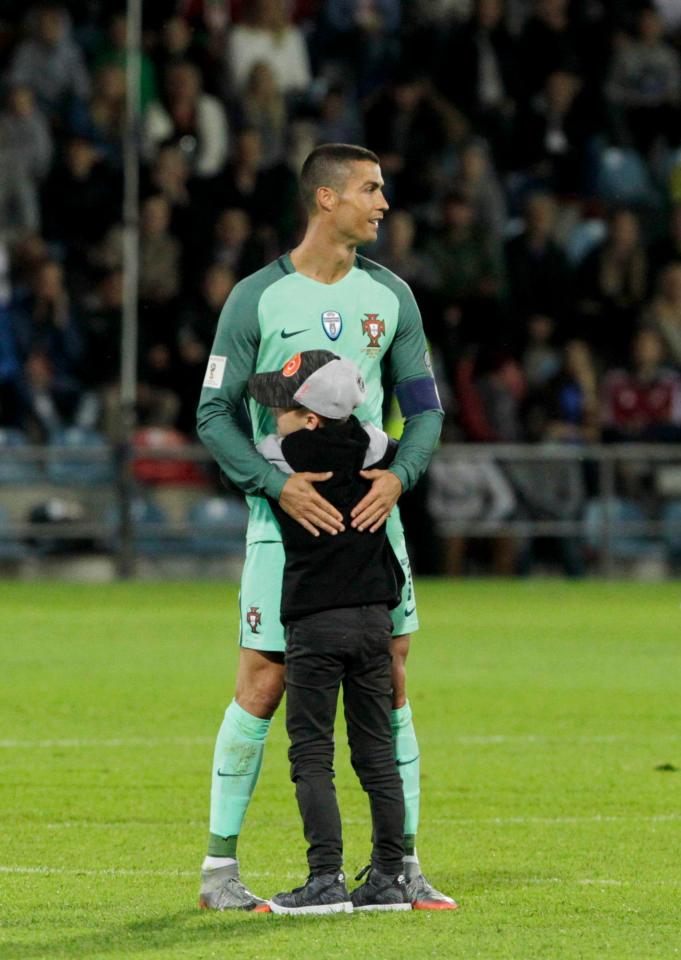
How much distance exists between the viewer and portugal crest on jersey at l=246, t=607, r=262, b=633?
20.8ft

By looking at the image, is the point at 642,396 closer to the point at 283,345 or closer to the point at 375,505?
the point at 283,345

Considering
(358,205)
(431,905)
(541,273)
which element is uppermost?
(541,273)

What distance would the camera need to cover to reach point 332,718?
6258 millimetres

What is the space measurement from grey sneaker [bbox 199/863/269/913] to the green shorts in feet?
2.20

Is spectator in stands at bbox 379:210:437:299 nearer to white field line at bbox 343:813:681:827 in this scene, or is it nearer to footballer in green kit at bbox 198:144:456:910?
white field line at bbox 343:813:681:827

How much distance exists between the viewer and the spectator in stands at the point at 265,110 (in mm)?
23469

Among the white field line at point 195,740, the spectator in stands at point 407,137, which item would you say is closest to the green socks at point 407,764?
the white field line at point 195,740

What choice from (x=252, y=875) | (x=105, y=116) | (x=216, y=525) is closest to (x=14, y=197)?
(x=105, y=116)

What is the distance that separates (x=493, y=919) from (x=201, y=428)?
1.68m

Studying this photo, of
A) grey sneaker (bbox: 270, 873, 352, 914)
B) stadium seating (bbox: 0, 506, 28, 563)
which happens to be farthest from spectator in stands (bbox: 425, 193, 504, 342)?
grey sneaker (bbox: 270, 873, 352, 914)

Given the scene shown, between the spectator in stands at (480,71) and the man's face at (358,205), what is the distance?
61.8 ft

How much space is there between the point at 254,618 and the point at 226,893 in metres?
0.81

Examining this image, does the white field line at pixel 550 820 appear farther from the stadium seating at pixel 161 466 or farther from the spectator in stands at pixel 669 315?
the spectator in stands at pixel 669 315

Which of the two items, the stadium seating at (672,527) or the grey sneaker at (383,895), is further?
the stadium seating at (672,527)
